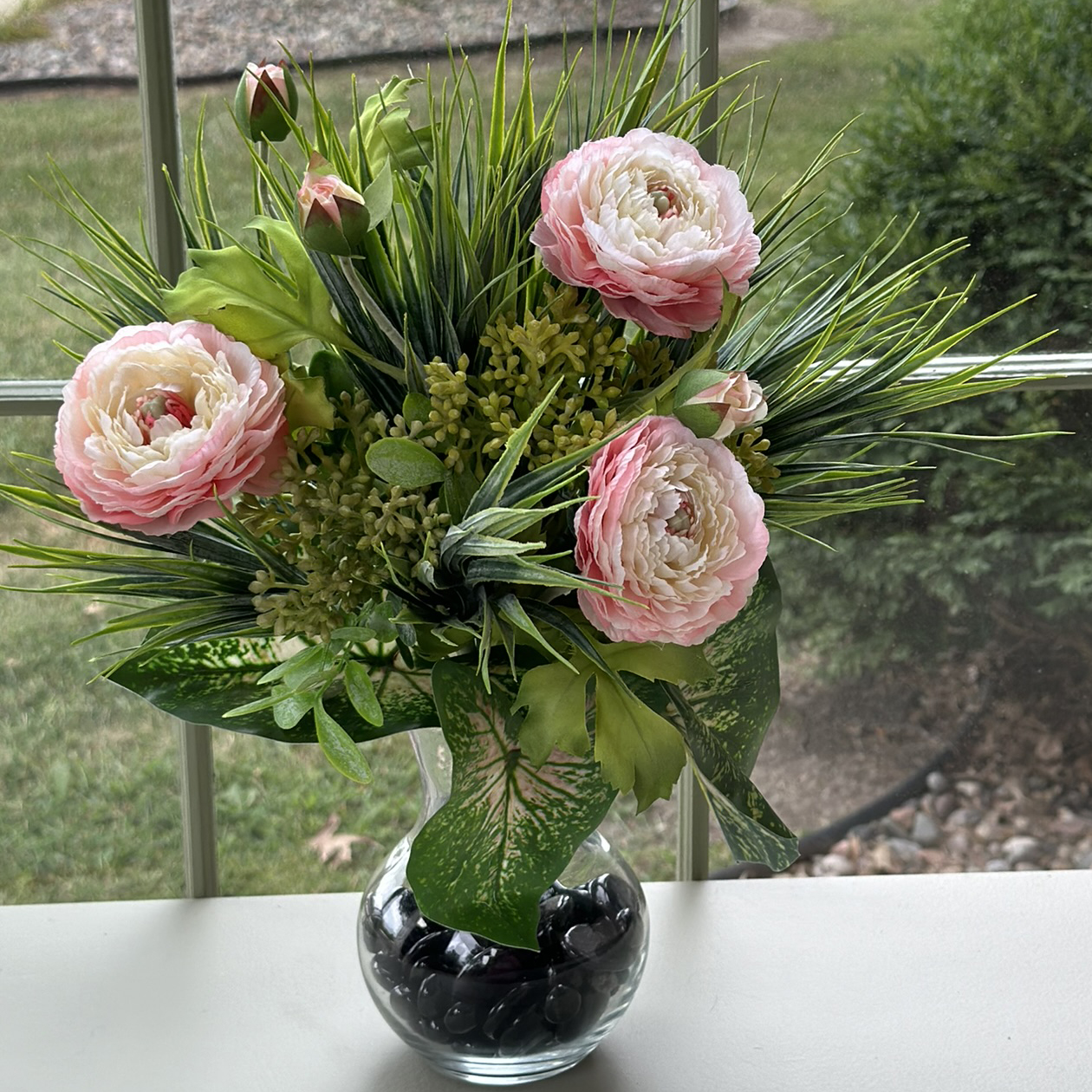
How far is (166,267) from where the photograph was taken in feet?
3.40

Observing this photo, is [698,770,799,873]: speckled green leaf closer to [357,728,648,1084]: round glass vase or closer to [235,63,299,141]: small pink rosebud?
[357,728,648,1084]: round glass vase

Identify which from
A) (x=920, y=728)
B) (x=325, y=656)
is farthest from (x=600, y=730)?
(x=920, y=728)

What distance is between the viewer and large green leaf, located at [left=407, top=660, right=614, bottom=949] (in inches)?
27.0

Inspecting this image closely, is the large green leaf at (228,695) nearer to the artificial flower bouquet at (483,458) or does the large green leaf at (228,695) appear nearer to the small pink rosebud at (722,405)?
the artificial flower bouquet at (483,458)

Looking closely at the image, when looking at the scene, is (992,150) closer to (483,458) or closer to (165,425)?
(483,458)

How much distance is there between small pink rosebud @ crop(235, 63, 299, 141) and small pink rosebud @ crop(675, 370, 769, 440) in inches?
11.0

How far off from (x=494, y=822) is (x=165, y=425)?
28cm

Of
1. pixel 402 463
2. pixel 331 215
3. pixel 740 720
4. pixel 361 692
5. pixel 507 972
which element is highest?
pixel 331 215

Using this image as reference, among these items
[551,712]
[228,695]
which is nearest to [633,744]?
[551,712]

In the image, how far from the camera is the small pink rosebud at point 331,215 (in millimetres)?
583

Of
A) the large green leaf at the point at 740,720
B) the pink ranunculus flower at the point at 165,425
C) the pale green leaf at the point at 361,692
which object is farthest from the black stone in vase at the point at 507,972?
the pink ranunculus flower at the point at 165,425

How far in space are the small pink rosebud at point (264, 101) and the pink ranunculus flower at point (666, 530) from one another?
0.28 m

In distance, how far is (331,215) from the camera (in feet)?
1.91

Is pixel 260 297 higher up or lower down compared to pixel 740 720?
higher up
